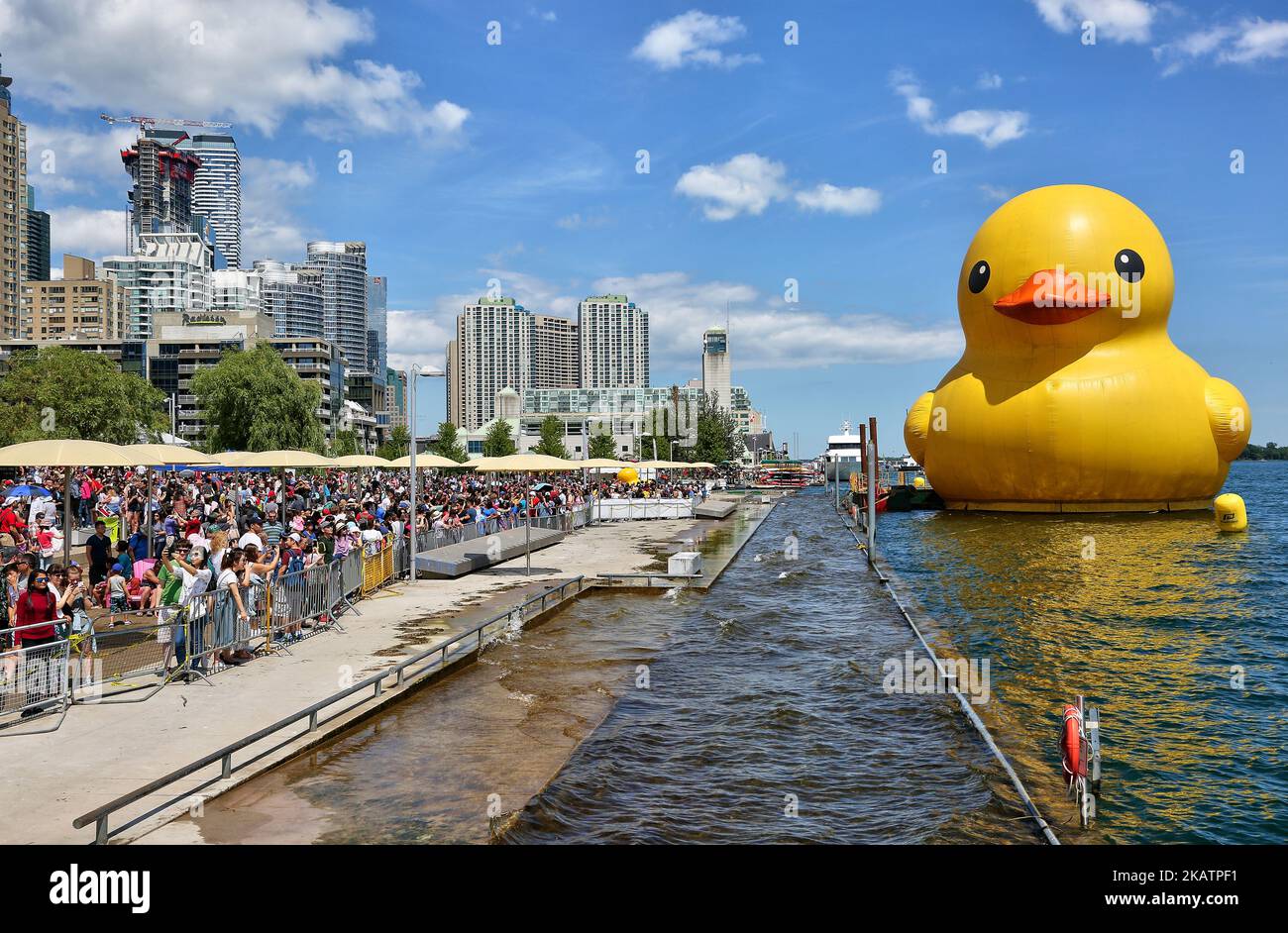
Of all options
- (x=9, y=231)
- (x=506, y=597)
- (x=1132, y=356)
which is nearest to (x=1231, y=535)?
(x=1132, y=356)

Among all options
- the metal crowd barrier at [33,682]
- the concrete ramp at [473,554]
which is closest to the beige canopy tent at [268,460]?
the concrete ramp at [473,554]

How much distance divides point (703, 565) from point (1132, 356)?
65.0ft

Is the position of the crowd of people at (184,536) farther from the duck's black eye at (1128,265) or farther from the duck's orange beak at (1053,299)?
the duck's black eye at (1128,265)

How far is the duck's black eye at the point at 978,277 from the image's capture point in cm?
3644

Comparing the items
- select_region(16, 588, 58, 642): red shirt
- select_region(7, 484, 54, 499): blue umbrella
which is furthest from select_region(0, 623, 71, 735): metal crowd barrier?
select_region(7, 484, 54, 499): blue umbrella

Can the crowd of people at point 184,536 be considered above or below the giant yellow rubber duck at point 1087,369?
below

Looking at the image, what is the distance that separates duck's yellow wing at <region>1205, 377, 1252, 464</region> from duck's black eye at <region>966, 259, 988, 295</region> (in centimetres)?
903

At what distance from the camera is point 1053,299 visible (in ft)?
110

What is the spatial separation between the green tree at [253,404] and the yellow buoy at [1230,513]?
161 ft

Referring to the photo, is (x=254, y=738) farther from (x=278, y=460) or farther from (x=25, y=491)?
(x=25, y=491)

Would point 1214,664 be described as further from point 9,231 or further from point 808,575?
point 9,231

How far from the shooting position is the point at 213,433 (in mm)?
60906

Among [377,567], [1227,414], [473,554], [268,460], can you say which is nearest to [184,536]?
[377,567]

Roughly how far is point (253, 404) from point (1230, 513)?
52443mm
